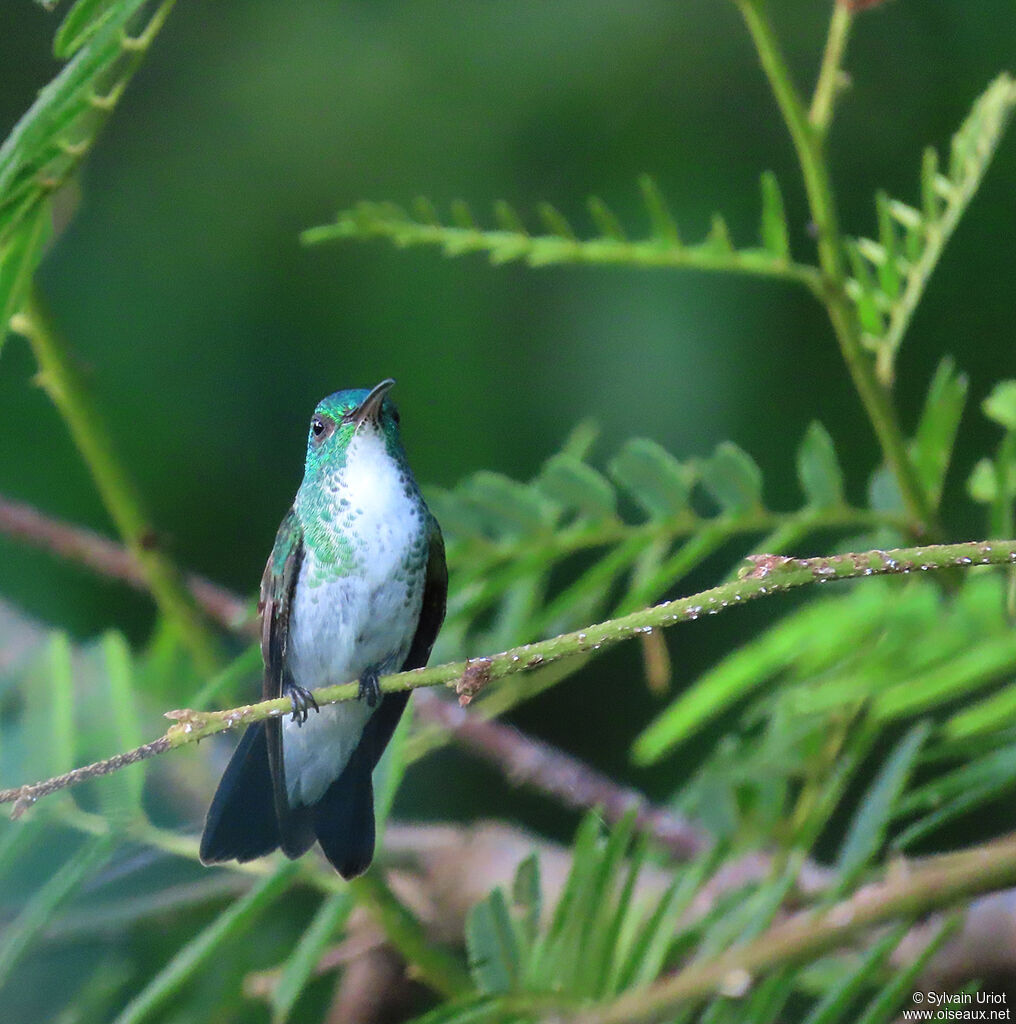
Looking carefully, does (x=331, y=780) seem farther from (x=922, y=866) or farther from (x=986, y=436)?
(x=986, y=436)

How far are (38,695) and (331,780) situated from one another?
1.70ft

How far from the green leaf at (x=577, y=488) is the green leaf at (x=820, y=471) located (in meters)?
0.18

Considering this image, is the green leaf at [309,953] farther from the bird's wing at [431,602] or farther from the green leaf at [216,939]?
the bird's wing at [431,602]

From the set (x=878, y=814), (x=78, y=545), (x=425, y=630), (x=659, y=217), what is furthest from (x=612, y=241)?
(x=78, y=545)

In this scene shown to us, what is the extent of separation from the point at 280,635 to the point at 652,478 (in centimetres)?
44

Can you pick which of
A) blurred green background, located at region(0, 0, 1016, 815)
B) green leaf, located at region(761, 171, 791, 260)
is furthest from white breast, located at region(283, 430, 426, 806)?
blurred green background, located at region(0, 0, 1016, 815)

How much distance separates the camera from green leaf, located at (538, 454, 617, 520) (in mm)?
1446

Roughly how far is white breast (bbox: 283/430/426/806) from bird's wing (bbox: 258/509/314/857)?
2cm

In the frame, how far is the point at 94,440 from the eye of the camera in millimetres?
1091

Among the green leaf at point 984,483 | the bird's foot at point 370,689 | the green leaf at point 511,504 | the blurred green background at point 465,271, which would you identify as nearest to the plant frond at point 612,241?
the green leaf at point 511,504

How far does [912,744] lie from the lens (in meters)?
1.49

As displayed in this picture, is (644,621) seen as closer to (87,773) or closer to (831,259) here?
(87,773)

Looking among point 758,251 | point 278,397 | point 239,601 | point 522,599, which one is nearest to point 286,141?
point 278,397

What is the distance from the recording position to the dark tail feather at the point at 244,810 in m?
0.99
